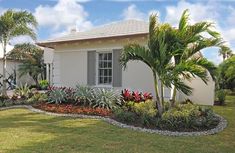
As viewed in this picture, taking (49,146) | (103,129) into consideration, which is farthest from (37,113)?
(49,146)

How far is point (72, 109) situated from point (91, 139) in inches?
175

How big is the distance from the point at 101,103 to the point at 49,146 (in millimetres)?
5318

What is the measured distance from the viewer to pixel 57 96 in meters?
13.5

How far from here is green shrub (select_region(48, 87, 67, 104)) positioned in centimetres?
1345

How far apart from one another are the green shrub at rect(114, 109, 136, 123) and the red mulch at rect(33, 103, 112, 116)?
891 millimetres

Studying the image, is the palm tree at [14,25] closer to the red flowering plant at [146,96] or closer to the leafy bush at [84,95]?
the leafy bush at [84,95]

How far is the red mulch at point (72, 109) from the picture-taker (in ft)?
37.2

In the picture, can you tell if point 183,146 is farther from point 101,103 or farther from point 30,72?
point 30,72

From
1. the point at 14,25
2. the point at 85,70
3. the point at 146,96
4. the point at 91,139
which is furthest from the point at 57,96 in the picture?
the point at 91,139

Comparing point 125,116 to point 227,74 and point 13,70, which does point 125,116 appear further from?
point 13,70

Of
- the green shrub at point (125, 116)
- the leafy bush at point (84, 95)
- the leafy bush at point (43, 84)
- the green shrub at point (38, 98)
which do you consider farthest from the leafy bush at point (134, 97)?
the leafy bush at point (43, 84)

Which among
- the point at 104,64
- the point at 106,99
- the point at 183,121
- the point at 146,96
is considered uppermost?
the point at 104,64

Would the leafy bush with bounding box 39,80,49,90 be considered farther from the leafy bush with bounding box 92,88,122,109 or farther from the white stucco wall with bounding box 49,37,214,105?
the leafy bush with bounding box 92,88,122,109

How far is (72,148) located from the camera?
689cm
